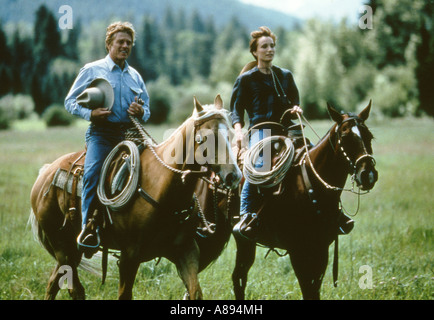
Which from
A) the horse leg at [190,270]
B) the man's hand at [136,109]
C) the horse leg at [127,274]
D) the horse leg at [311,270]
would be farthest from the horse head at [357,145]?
the horse leg at [127,274]

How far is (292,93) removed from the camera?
23.6 feet

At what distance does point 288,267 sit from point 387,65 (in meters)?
55.4

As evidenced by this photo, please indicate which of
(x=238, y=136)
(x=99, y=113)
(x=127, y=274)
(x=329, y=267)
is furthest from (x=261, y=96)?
(x=329, y=267)

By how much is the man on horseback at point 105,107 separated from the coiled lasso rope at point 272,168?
1.41 meters

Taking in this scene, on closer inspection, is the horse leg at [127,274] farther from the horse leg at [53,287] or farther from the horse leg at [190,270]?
the horse leg at [53,287]

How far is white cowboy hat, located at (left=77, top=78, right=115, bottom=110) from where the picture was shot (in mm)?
5988

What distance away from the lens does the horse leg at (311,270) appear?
6121 mm

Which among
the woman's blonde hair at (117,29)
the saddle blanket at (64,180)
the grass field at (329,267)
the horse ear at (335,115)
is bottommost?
the grass field at (329,267)

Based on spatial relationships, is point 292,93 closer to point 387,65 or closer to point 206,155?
point 206,155

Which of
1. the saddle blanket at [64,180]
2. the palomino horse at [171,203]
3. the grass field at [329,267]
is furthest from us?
the grass field at [329,267]

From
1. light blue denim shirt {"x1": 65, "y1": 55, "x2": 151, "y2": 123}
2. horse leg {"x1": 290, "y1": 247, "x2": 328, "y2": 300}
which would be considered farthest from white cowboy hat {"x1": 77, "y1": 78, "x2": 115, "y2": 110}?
horse leg {"x1": 290, "y1": 247, "x2": 328, "y2": 300}

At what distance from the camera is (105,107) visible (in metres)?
6.20

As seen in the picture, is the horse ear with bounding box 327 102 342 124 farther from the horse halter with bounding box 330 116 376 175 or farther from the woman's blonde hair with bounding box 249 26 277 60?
the woman's blonde hair with bounding box 249 26 277 60
